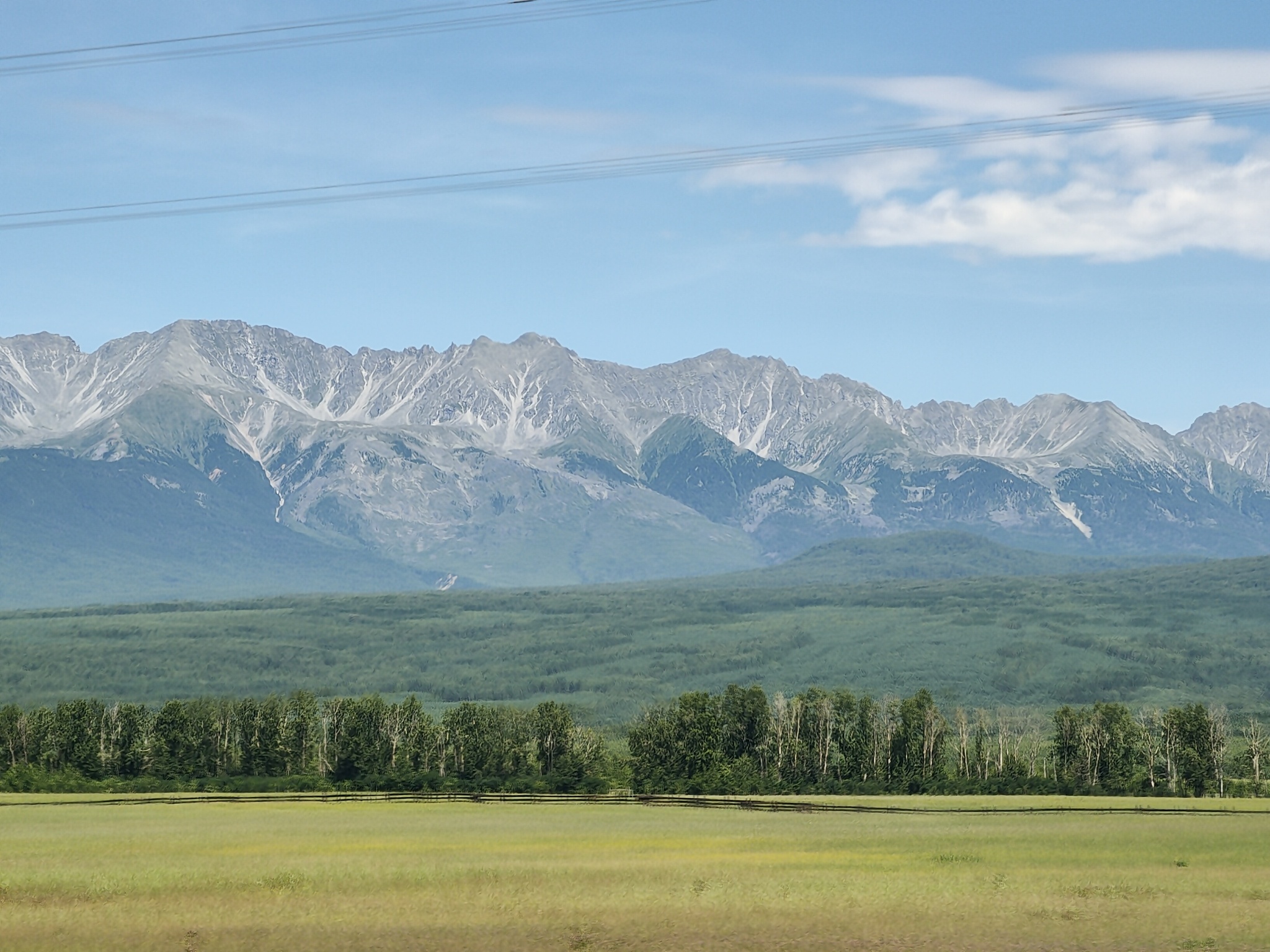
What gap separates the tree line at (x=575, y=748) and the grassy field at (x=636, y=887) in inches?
2193

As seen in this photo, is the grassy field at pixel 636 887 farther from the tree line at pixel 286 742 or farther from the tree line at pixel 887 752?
the tree line at pixel 286 742

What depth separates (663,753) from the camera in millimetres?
161125

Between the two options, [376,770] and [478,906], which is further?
[376,770]

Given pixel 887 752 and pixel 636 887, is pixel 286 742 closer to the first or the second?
pixel 887 752

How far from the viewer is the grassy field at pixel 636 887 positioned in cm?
5469

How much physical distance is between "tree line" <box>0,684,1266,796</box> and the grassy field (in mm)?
55712

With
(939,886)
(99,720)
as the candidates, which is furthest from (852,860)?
(99,720)

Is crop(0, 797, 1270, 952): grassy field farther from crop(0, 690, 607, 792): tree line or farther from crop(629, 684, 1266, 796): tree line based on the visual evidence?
crop(0, 690, 607, 792): tree line

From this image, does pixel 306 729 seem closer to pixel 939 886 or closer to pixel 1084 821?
pixel 1084 821

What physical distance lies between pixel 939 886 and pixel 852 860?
36.5ft

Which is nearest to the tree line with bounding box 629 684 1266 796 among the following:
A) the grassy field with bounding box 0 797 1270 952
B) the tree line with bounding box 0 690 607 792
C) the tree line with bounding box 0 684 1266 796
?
the tree line with bounding box 0 684 1266 796

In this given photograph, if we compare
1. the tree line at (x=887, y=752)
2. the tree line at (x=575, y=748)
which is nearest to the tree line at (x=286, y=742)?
the tree line at (x=575, y=748)

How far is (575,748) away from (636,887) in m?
101

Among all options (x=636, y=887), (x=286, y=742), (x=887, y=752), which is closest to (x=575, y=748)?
(x=286, y=742)
